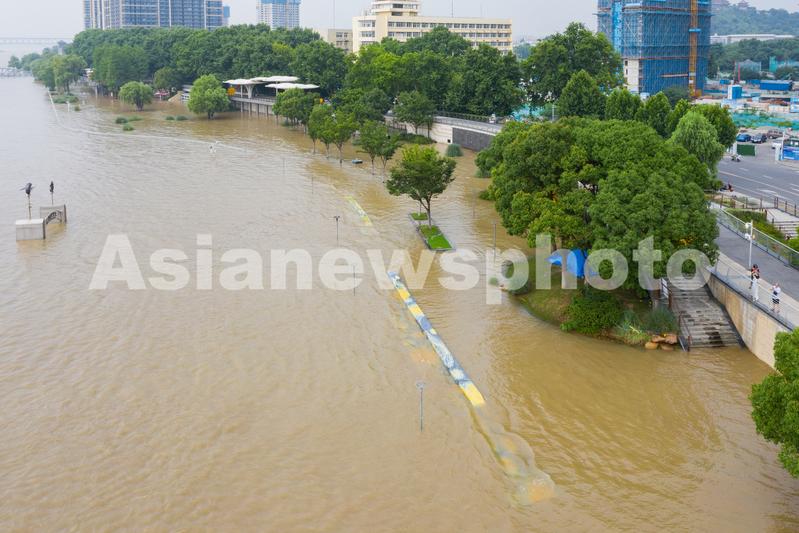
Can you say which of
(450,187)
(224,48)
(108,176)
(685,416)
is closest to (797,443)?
(685,416)

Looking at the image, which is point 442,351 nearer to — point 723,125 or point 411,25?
point 723,125

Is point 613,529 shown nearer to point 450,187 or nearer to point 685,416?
point 685,416

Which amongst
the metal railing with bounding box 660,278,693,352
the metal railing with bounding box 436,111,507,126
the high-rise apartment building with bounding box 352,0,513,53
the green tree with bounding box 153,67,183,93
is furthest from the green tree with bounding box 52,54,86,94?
the metal railing with bounding box 660,278,693,352

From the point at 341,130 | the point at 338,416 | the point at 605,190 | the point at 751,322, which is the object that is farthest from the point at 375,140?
the point at 338,416

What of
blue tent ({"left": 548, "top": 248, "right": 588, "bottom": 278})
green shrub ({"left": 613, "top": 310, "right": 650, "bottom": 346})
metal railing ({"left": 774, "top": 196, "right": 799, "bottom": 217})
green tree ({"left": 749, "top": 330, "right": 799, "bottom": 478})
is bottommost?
green shrub ({"left": 613, "top": 310, "right": 650, "bottom": 346})

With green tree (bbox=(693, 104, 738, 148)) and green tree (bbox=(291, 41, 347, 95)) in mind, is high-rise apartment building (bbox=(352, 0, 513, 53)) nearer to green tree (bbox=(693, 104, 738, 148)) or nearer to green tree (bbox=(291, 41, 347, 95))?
green tree (bbox=(291, 41, 347, 95))

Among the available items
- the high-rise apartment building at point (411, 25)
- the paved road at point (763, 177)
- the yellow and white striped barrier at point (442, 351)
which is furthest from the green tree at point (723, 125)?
A: the high-rise apartment building at point (411, 25)
